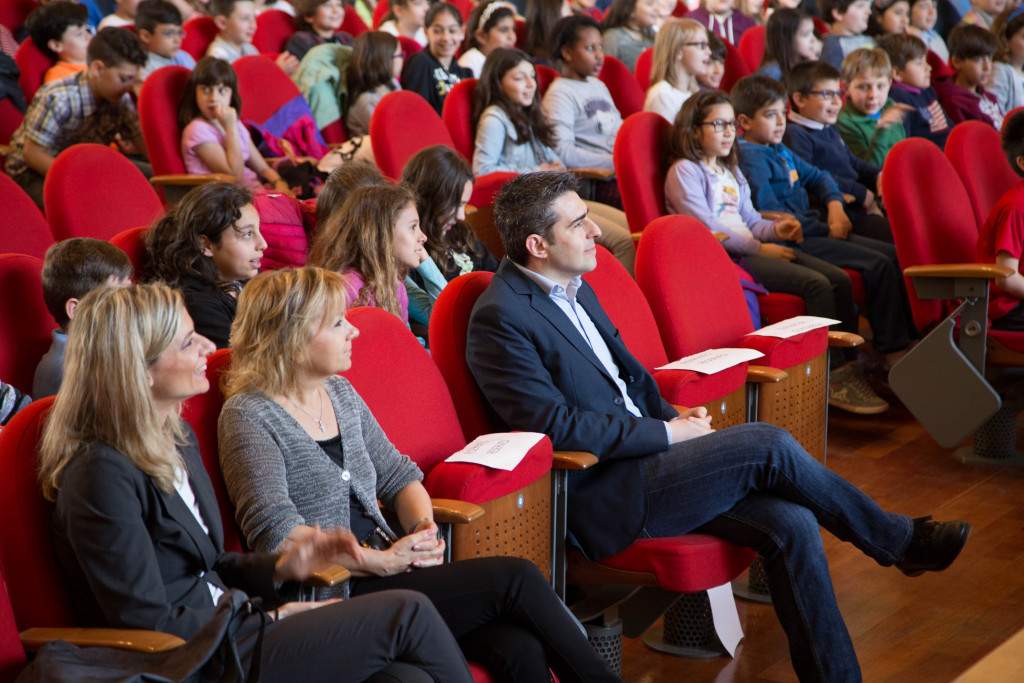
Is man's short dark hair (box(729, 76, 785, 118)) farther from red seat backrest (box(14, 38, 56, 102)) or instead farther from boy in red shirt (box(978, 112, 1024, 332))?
red seat backrest (box(14, 38, 56, 102))

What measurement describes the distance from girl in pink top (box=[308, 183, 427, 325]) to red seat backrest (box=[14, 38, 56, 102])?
2.48m

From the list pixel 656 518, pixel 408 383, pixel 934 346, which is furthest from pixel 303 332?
pixel 934 346

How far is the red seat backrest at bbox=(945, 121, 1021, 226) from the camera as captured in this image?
412 cm

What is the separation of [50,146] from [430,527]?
2.66 meters

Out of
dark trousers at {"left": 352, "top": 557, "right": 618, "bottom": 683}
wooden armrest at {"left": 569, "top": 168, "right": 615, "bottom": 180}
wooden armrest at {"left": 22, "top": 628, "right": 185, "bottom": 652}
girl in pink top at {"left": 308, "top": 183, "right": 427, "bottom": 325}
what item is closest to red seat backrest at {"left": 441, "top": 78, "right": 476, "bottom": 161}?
wooden armrest at {"left": 569, "top": 168, "right": 615, "bottom": 180}

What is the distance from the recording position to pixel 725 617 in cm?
256

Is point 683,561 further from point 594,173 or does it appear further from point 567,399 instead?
point 594,173

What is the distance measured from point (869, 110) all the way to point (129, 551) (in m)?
4.12

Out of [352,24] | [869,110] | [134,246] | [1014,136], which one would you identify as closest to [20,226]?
[134,246]

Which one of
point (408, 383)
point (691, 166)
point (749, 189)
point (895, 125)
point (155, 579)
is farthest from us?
point (895, 125)

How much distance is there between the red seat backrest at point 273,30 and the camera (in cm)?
559

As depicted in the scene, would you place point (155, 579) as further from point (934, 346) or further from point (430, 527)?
point (934, 346)

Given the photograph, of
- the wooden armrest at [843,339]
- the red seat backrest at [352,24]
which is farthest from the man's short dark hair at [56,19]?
the wooden armrest at [843,339]

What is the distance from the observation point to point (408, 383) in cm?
225
